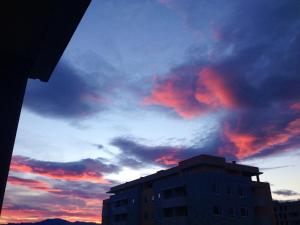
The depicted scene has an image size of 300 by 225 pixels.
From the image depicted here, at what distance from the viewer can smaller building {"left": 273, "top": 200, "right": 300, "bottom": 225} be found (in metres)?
115

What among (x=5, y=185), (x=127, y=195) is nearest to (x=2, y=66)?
(x=5, y=185)

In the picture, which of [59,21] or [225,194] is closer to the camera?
[59,21]

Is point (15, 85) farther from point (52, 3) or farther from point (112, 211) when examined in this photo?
point (112, 211)

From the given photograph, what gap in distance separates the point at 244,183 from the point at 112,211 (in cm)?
3302

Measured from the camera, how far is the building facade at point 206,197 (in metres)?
41.5

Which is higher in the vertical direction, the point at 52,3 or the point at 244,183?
the point at 244,183

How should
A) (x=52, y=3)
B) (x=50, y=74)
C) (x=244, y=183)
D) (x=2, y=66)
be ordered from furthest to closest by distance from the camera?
1. (x=244, y=183)
2. (x=50, y=74)
3. (x=2, y=66)
4. (x=52, y=3)

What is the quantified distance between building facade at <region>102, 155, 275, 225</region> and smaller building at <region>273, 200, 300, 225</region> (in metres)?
78.4

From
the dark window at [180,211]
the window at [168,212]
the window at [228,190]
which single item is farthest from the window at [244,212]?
the window at [168,212]

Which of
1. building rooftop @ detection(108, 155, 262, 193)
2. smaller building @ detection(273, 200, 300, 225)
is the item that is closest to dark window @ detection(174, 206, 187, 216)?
building rooftop @ detection(108, 155, 262, 193)

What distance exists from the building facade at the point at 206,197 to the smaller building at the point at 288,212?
257ft

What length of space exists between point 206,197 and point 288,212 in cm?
9580

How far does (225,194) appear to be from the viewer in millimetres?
43094

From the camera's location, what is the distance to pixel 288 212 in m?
118
